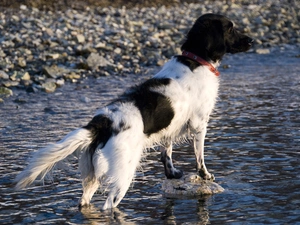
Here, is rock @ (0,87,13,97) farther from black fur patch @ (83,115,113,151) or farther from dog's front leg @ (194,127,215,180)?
black fur patch @ (83,115,113,151)

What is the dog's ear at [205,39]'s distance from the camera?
654 centimetres

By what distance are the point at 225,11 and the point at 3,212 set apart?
704 inches

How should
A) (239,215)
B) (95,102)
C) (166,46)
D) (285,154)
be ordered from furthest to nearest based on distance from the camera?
(166,46), (95,102), (285,154), (239,215)

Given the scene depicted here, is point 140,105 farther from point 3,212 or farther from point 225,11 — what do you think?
point 225,11

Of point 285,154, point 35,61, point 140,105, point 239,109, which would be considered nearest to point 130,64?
point 35,61

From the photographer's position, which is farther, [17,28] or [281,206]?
[17,28]

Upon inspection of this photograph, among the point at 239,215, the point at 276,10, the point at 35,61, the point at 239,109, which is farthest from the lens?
the point at 276,10

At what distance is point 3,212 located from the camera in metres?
5.78

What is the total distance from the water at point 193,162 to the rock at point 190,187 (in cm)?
10

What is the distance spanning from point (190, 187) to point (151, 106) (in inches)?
36.9

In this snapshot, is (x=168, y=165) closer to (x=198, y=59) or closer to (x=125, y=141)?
(x=198, y=59)

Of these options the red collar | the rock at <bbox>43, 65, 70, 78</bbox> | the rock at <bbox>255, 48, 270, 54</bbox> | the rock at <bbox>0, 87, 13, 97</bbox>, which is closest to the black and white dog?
the red collar

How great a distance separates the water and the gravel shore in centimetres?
95

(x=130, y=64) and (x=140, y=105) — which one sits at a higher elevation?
(x=140, y=105)
